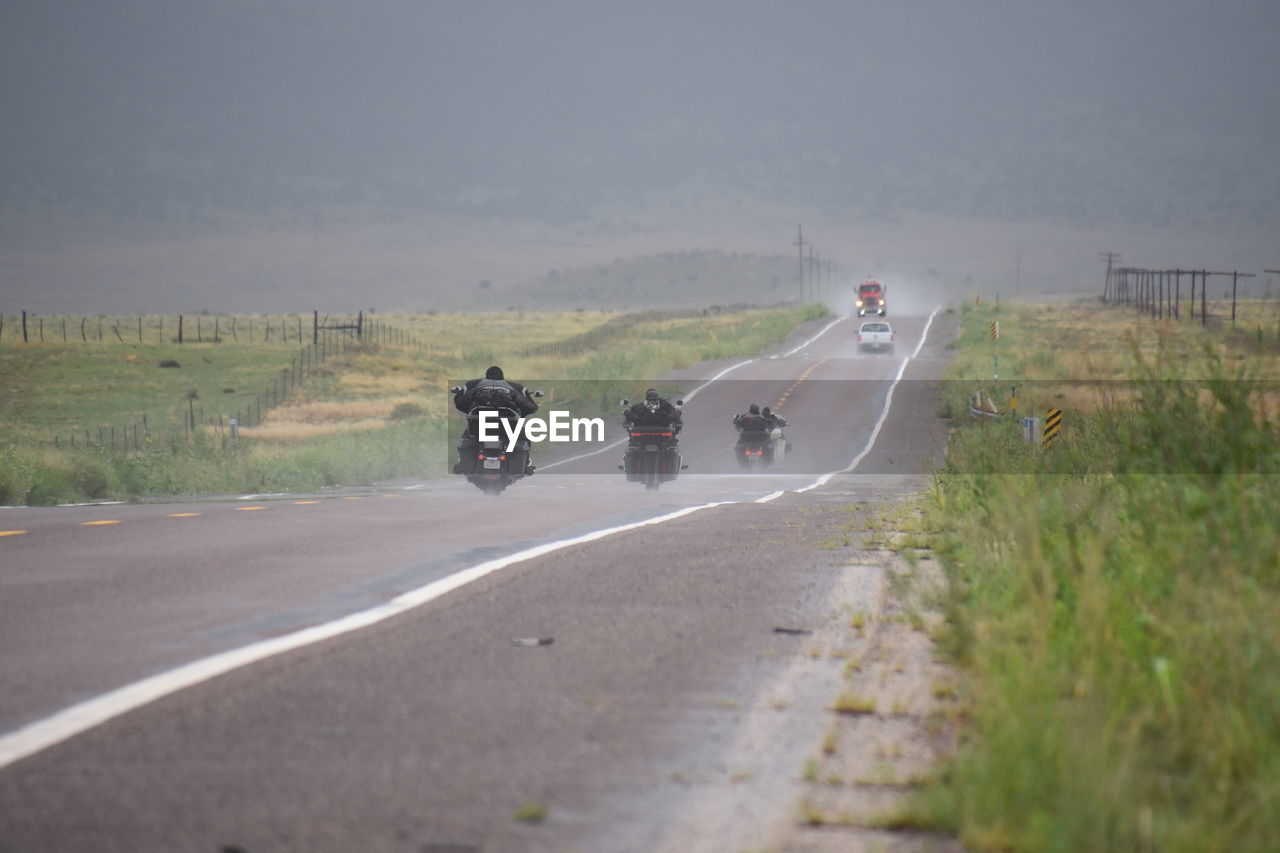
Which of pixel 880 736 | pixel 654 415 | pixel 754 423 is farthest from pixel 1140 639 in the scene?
pixel 754 423

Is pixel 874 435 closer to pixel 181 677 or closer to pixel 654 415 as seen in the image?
pixel 654 415

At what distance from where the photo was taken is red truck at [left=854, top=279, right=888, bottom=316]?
113938 mm

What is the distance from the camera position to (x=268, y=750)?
5773 millimetres

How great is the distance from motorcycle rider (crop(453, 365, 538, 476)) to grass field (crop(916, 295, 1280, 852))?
1132 cm

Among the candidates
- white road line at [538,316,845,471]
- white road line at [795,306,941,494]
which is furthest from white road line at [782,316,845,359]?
white road line at [795,306,941,494]

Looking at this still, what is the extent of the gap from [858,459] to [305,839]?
3751 centimetres

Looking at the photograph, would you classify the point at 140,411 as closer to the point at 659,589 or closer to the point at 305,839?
the point at 659,589

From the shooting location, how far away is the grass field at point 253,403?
28922 millimetres

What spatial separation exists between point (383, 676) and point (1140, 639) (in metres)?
3.73

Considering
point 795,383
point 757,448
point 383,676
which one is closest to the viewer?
point 383,676

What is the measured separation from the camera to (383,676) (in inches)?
279

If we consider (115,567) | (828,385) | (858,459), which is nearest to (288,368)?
(828,385)

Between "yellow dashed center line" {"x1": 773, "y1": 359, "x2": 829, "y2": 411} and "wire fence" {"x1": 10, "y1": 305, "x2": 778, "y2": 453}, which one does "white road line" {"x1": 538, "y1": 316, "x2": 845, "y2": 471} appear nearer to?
"yellow dashed center line" {"x1": 773, "y1": 359, "x2": 829, "y2": 411}

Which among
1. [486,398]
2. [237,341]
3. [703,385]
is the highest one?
[237,341]
